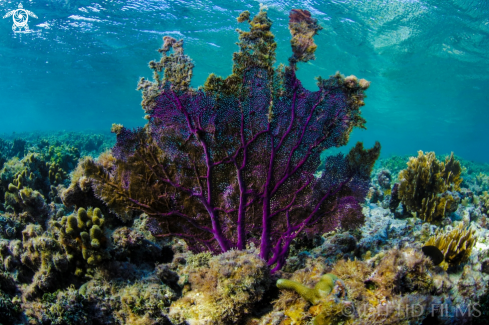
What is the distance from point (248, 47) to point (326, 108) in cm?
144

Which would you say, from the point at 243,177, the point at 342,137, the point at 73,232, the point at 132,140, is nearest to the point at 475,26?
the point at 342,137

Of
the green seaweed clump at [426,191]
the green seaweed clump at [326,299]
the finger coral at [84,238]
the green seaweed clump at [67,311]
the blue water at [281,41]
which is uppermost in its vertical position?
the blue water at [281,41]

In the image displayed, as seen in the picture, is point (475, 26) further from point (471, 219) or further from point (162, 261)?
point (162, 261)

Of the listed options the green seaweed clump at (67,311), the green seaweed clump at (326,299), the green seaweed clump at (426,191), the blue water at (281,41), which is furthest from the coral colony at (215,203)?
the blue water at (281,41)

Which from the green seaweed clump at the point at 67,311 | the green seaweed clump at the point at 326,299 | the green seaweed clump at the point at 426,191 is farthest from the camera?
the green seaweed clump at the point at 426,191

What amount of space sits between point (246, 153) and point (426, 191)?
17.1 ft

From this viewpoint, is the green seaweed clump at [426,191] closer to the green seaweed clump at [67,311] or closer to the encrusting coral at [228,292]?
the encrusting coral at [228,292]

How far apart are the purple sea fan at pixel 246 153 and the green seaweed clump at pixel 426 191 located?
3462 mm

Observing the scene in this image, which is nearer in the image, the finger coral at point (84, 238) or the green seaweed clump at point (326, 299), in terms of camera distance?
the green seaweed clump at point (326, 299)

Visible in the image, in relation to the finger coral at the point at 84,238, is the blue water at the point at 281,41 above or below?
above

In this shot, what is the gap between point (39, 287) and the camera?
10.2 ft

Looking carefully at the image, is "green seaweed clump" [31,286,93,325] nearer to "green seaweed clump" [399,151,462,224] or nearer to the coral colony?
the coral colony

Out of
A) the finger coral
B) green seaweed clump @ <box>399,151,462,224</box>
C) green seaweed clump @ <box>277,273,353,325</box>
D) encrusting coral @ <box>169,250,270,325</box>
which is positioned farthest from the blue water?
green seaweed clump @ <box>277,273,353,325</box>

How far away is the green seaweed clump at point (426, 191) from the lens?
561 cm
